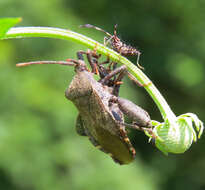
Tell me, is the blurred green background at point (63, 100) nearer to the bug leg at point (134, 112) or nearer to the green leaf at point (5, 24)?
the bug leg at point (134, 112)

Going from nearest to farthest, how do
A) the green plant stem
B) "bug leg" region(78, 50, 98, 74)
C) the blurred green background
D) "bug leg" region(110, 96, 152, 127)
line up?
1. the green plant stem
2. "bug leg" region(110, 96, 152, 127)
3. "bug leg" region(78, 50, 98, 74)
4. the blurred green background

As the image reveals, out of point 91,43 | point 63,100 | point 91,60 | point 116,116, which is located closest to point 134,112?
point 116,116

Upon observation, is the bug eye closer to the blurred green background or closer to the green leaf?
the green leaf

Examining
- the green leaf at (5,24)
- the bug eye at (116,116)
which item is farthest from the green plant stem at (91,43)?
the bug eye at (116,116)

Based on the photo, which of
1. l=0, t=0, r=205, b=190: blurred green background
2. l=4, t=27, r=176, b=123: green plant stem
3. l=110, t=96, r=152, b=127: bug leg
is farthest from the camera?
l=0, t=0, r=205, b=190: blurred green background

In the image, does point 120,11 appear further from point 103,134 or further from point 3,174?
point 103,134

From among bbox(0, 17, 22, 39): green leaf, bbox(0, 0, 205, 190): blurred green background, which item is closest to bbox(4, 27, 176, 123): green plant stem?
bbox(0, 17, 22, 39): green leaf

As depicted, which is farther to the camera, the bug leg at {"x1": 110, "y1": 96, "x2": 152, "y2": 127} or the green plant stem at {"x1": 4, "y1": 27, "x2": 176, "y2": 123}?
the bug leg at {"x1": 110, "y1": 96, "x2": 152, "y2": 127}

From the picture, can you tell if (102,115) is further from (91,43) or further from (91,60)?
(91,43)
